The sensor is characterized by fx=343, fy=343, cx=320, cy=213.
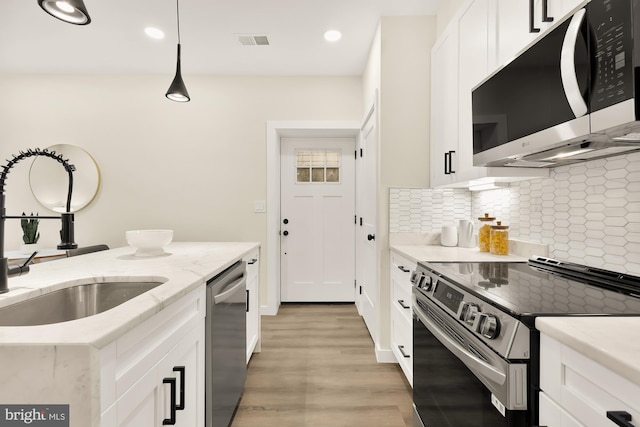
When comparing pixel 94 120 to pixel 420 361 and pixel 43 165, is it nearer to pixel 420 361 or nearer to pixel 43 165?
pixel 43 165

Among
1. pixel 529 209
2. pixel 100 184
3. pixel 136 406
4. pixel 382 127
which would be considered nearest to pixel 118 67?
pixel 100 184

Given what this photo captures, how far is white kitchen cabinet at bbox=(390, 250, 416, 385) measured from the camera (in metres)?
2.04

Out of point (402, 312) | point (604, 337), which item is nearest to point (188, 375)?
point (604, 337)

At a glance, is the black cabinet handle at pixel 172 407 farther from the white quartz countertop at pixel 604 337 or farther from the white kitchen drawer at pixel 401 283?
the white kitchen drawer at pixel 401 283

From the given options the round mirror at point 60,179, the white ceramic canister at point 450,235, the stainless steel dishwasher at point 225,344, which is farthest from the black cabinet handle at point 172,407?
the round mirror at point 60,179

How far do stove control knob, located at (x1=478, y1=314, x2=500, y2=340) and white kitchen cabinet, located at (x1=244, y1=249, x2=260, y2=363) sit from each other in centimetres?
159

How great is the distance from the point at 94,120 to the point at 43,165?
2.32ft

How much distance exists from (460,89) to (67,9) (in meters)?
1.95

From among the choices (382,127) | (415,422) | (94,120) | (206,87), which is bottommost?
(415,422)

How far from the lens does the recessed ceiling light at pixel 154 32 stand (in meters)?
2.80

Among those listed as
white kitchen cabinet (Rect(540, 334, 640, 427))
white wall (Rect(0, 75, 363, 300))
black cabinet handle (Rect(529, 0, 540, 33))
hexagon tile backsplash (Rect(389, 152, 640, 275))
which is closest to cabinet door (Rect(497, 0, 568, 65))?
black cabinet handle (Rect(529, 0, 540, 33))

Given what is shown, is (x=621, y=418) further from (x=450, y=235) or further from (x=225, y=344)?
(x=450, y=235)

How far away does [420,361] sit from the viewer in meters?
1.60

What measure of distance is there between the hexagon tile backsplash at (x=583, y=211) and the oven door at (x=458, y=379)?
733 mm
